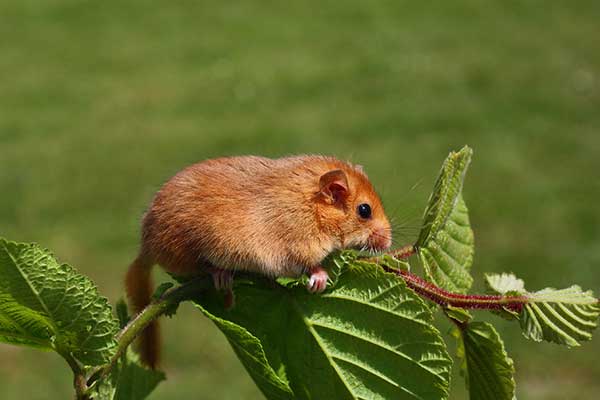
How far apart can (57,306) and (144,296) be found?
68 cm

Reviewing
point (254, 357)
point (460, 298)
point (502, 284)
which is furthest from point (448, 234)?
point (254, 357)

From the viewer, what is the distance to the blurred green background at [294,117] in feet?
25.0

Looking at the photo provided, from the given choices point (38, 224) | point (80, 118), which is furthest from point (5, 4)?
point (38, 224)

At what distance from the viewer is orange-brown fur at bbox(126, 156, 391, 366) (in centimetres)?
206

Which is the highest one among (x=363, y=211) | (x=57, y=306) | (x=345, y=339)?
(x=363, y=211)

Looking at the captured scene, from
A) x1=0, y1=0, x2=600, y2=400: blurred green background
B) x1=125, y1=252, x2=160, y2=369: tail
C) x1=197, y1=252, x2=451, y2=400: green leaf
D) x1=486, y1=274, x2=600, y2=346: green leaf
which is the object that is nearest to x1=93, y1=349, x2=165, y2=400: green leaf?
x1=125, y1=252, x2=160, y2=369: tail

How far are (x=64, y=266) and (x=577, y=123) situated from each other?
9.33 m

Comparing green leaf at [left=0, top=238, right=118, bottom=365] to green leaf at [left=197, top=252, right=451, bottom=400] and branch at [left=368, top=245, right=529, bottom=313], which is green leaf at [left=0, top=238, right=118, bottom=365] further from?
branch at [left=368, top=245, right=529, bottom=313]

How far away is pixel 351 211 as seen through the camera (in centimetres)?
244

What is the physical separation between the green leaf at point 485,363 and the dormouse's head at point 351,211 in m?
0.60

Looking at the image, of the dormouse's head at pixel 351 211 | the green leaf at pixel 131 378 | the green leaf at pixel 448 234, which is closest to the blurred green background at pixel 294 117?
the dormouse's head at pixel 351 211

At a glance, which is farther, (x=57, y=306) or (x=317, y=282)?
(x=317, y=282)

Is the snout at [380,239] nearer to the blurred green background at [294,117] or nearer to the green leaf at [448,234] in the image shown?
the green leaf at [448,234]

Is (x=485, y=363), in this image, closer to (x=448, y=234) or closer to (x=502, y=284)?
(x=502, y=284)
